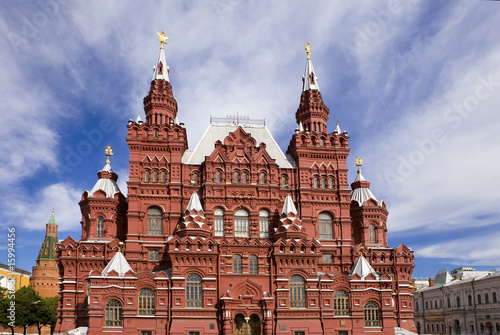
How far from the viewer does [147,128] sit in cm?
5538

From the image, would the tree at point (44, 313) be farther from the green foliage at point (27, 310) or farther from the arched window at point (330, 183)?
the arched window at point (330, 183)

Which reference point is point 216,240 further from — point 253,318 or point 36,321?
point 36,321

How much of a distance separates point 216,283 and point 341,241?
604 inches

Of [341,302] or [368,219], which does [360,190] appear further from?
[341,302]

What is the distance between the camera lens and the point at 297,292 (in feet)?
160

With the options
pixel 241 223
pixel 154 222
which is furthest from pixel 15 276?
pixel 241 223

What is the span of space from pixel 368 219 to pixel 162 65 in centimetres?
3119

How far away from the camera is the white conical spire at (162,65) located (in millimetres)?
60438

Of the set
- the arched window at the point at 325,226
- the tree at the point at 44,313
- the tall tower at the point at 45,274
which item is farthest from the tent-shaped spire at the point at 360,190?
the tall tower at the point at 45,274

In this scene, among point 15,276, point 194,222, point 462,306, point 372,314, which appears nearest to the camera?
point 194,222

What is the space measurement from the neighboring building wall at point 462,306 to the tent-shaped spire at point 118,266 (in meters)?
46.4

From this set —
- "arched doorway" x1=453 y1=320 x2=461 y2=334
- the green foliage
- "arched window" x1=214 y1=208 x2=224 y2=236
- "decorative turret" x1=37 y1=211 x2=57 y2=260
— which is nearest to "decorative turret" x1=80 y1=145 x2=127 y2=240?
"arched window" x1=214 y1=208 x2=224 y2=236

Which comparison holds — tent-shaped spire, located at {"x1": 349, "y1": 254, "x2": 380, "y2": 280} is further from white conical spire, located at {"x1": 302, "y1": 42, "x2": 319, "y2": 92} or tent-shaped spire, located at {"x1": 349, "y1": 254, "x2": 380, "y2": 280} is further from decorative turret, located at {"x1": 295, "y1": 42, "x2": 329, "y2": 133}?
white conical spire, located at {"x1": 302, "y1": 42, "x2": 319, "y2": 92}

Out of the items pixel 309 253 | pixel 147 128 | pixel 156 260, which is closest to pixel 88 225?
pixel 156 260
